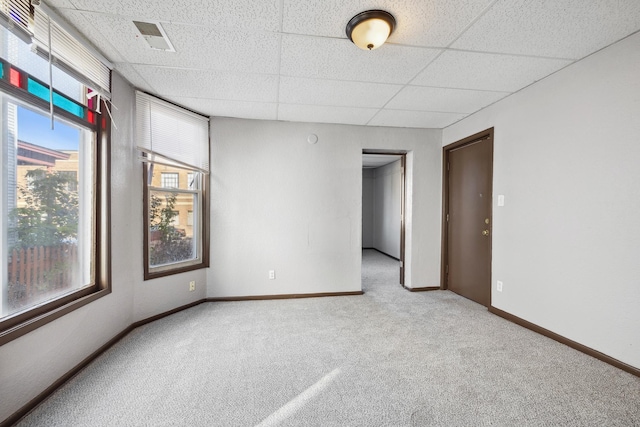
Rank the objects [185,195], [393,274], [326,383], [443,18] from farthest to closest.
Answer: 1. [393,274]
2. [185,195]
3. [326,383]
4. [443,18]

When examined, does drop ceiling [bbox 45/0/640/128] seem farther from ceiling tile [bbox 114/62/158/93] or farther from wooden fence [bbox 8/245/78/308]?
wooden fence [bbox 8/245/78/308]

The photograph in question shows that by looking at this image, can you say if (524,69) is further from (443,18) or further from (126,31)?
(126,31)

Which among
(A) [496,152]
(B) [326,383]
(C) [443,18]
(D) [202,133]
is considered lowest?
(B) [326,383]

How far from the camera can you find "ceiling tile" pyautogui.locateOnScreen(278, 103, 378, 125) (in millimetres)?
3145

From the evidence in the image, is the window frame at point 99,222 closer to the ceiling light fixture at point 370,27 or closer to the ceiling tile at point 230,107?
the ceiling tile at point 230,107

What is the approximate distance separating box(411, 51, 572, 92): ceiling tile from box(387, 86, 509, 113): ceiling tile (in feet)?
0.37

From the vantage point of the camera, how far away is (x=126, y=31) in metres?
1.81

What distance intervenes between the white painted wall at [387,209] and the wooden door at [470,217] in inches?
99.1

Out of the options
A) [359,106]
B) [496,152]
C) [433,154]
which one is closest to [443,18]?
[359,106]

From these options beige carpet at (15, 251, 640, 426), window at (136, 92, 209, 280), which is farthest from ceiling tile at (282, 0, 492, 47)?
beige carpet at (15, 251, 640, 426)

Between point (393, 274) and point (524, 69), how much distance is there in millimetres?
3609

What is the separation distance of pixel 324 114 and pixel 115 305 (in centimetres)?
302

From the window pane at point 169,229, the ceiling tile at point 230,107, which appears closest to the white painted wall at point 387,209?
the ceiling tile at point 230,107

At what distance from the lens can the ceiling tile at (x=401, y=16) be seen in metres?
1.56
